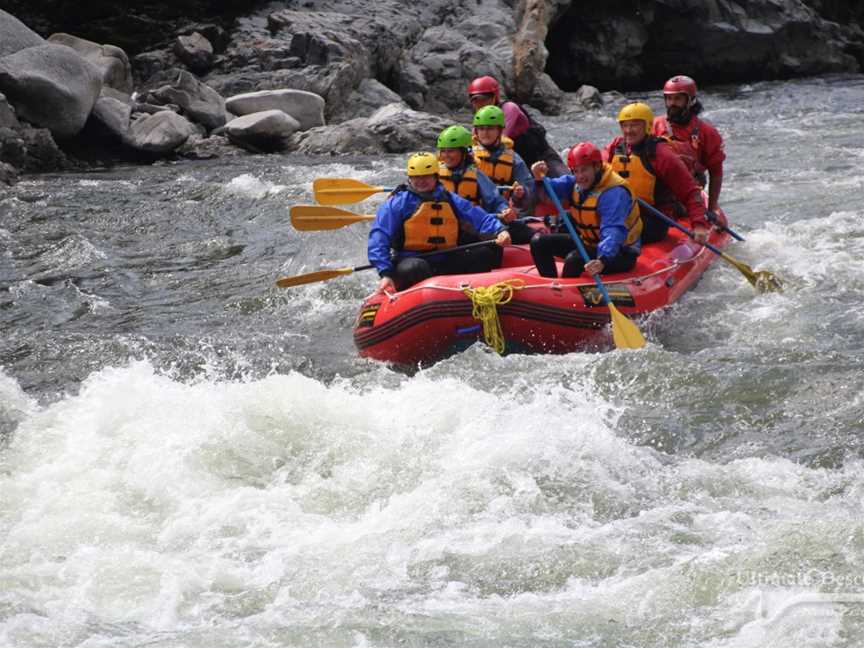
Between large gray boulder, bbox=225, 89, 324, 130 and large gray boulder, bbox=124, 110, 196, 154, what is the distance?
4.02 ft

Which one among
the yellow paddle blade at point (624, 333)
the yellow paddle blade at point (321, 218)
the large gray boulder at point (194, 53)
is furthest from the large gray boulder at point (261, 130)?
the yellow paddle blade at point (624, 333)

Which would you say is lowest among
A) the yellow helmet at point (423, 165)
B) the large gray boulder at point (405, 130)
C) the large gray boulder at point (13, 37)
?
the large gray boulder at point (405, 130)

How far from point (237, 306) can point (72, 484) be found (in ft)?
11.4

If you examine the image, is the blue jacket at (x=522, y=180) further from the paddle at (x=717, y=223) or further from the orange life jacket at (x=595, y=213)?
the paddle at (x=717, y=223)

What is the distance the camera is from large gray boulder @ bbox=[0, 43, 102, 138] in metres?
14.9

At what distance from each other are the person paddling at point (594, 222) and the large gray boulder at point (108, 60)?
11.3 meters

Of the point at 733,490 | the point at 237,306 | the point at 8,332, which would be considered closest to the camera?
the point at 733,490

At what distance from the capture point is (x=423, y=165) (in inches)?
300

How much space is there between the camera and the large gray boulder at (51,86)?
49.0ft

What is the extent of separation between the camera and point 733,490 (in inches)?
213

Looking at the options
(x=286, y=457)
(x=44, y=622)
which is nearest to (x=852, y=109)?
(x=286, y=457)

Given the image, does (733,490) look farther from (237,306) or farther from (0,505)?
(237,306)

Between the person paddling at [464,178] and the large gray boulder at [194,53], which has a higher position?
the person paddling at [464,178]

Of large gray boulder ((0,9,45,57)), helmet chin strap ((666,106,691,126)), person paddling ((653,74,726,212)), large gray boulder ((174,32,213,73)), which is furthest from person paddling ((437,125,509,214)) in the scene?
large gray boulder ((174,32,213,73))
